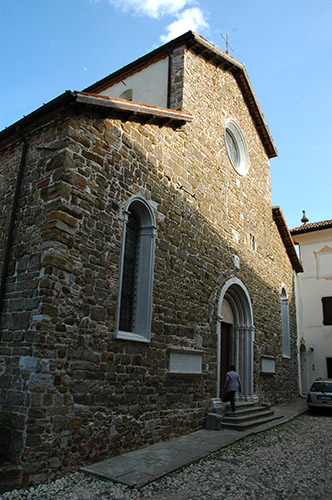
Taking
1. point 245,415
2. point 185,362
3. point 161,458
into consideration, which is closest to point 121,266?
point 185,362

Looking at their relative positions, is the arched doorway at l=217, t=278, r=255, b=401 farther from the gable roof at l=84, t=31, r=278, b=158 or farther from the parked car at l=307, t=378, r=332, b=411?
the gable roof at l=84, t=31, r=278, b=158

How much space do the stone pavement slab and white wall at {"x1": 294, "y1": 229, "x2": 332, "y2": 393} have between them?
1160 centimetres

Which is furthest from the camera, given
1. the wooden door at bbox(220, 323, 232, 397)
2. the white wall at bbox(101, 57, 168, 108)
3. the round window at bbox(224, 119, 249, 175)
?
the round window at bbox(224, 119, 249, 175)

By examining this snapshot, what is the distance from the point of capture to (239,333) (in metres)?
11.9

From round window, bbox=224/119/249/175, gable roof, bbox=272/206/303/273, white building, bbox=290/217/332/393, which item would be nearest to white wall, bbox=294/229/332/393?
white building, bbox=290/217/332/393

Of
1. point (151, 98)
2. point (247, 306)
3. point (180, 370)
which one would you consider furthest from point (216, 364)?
point (151, 98)

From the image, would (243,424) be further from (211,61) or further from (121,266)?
(211,61)

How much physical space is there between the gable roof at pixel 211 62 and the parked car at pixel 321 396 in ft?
29.7

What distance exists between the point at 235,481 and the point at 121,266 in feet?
Answer: 12.4

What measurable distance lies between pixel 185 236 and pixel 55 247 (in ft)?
12.6

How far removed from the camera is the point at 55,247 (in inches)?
224

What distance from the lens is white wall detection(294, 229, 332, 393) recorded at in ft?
62.2

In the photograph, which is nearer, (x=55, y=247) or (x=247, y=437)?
(x=55, y=247)

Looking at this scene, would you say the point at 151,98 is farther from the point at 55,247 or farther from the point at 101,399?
the point at 101,399
